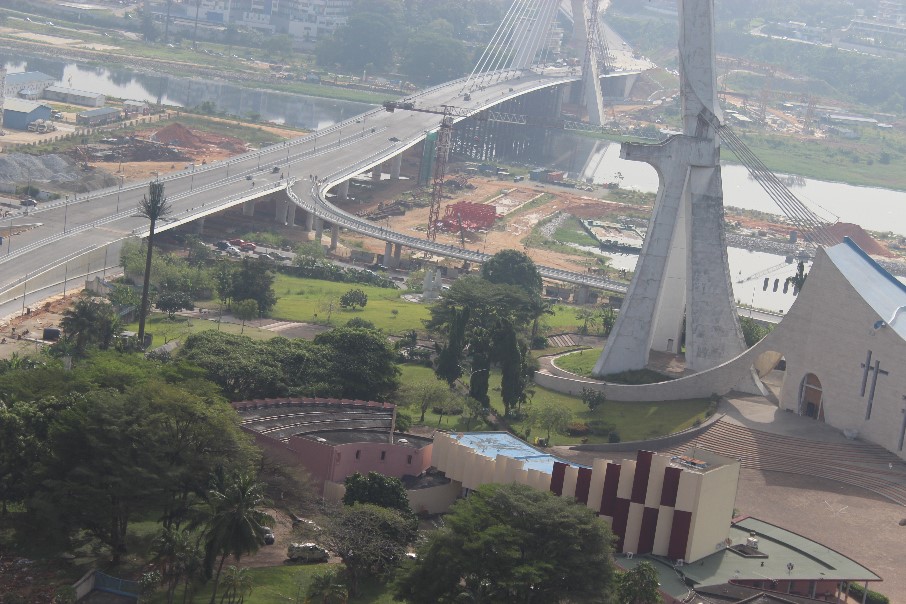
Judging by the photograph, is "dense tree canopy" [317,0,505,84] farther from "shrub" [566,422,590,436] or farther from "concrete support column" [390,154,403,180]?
"shrub" [566,422,590,436]

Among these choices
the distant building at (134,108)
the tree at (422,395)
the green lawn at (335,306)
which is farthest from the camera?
the distant building at (134,108)

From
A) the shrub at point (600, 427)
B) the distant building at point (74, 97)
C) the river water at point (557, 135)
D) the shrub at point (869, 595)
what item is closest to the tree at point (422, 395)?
the shrub at point (600, 427)

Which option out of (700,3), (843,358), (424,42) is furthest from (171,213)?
(424,42)

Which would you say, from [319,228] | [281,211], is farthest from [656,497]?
[281,211]

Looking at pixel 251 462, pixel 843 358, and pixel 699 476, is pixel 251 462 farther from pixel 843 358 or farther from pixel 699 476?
pixel 843 358

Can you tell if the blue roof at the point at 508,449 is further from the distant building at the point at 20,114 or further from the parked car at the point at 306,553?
the distant building at the point at 20,114
